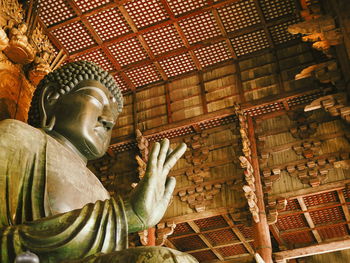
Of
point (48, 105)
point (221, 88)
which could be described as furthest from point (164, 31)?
point (48, 105)

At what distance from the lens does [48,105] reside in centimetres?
365

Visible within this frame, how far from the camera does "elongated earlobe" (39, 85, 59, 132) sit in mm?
3487

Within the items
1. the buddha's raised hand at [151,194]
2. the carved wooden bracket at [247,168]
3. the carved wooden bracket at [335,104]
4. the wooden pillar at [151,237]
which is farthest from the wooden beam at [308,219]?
the buddha's raised hand at [151,194]

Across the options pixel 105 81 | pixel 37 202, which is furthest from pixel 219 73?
pixel 37 202

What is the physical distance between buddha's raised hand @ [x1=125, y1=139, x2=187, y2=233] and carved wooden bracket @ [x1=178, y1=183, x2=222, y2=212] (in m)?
5.18

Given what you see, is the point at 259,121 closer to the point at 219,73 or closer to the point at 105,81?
the point at 219,73

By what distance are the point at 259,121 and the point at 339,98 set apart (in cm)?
163

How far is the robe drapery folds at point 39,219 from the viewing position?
2340mm

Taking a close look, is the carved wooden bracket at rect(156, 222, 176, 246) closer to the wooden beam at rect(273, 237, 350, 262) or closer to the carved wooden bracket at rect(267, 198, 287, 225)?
the carved wooden bracket at rect(267, 198, 287, 225)

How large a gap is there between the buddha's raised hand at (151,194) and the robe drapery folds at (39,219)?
0.08 meters

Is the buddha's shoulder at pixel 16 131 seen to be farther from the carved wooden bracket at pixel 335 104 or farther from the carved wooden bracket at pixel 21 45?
the carved wooden bracket at pixel 335 104

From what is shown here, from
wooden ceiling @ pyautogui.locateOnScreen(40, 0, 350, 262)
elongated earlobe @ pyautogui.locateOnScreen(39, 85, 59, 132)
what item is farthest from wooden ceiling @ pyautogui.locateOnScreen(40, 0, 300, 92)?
elongated earlobe @ pyautogui.locateOnScreen(39, 85, 59, 132)

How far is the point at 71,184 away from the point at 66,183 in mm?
46

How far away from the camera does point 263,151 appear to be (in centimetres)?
797
